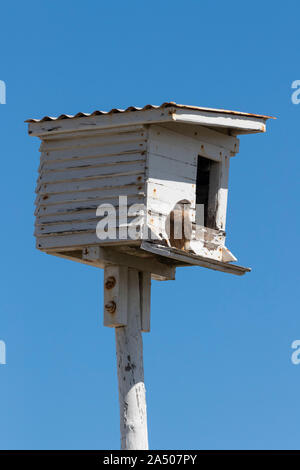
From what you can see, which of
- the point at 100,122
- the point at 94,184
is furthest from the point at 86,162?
the point at 100,122

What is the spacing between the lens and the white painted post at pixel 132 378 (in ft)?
68.2

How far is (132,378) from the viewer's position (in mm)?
20922

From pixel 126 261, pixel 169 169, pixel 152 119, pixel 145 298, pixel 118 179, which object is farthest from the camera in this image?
pixel 145 298

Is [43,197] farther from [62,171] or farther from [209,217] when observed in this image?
[209,217]

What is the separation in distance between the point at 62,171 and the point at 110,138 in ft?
2.16

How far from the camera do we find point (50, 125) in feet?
69.3

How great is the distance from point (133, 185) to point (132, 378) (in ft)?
6.57

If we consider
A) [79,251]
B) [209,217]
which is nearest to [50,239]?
[79,251]

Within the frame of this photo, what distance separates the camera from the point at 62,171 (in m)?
21.1

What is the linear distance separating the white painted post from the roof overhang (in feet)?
5.18

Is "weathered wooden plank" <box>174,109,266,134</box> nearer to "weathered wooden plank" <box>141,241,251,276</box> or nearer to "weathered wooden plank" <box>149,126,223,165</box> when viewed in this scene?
"weathered wooden plank" <box>149,126,223,165</box>

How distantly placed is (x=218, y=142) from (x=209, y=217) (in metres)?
0.79

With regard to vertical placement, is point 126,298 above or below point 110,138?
below

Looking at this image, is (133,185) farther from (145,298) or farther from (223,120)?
(145,298)
